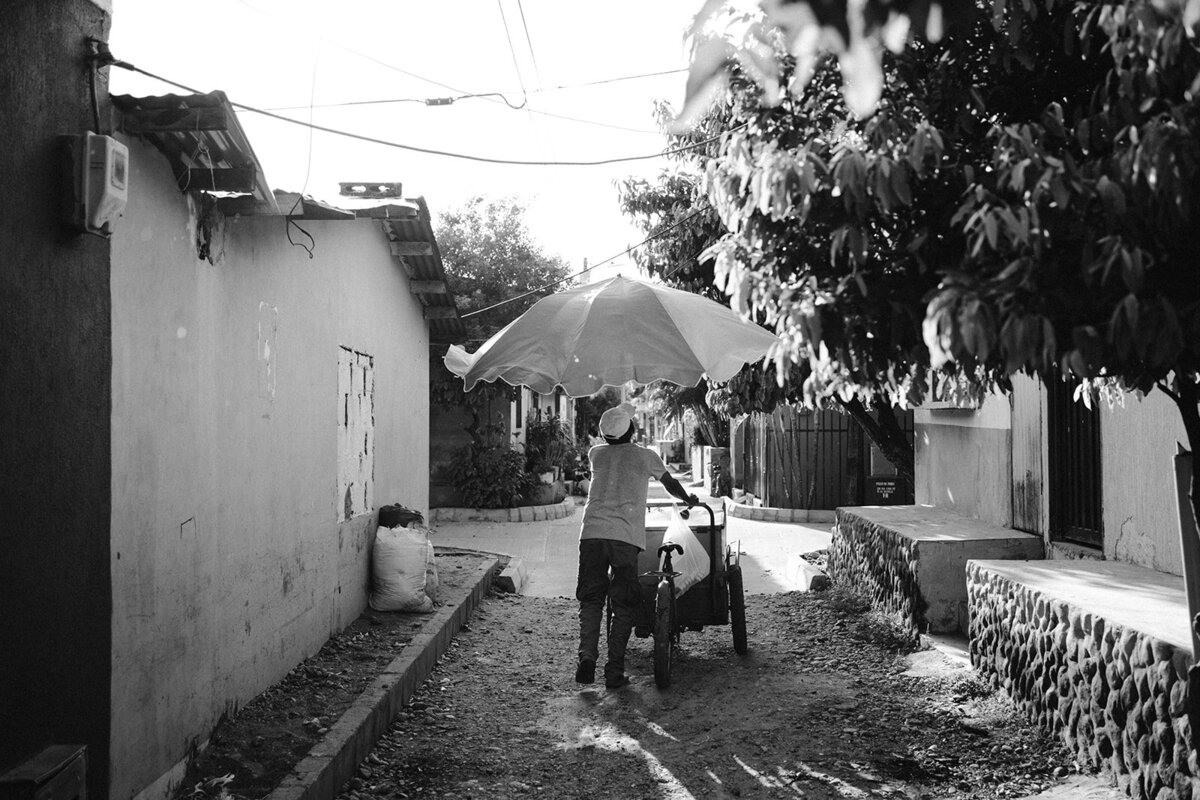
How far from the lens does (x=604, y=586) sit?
7117 mm

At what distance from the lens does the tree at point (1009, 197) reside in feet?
8.56

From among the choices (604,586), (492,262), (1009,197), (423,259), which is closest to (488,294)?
(492,262)

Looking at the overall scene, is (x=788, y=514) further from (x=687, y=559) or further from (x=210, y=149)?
(x=210, y=149)

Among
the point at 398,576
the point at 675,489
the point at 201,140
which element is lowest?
the point at 398,576

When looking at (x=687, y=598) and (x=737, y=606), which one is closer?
(x=687, y=598)

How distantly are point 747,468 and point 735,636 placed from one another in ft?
51.6

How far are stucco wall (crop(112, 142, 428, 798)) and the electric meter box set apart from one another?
0.37 meters

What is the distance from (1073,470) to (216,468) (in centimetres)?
612

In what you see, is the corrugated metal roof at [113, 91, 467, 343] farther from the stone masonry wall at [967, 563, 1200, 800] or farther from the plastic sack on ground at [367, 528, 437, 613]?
the stone masonry wall at [967, 563, 1200, 800]

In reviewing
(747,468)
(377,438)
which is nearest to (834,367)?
(377,438)

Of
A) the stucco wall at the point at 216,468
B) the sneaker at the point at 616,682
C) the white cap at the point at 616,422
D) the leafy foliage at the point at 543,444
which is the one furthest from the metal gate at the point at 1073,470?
the leafy foliage at the point at 543,444

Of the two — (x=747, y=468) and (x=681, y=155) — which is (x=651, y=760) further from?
(x=747, y=468)

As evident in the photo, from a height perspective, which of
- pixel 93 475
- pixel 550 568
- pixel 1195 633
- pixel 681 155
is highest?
pixel 681 155

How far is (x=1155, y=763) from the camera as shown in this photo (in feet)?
13.8
